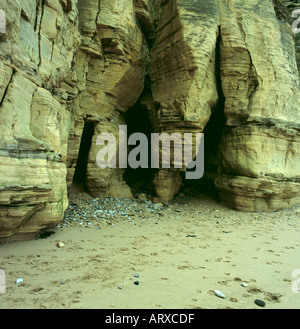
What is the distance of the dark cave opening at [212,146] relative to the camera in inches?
327

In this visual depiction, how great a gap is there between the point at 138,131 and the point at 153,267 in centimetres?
Answer: 756

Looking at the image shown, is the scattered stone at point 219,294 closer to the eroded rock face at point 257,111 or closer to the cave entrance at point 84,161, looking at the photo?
the eroded rock face at point 257,111

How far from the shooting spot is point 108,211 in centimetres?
637

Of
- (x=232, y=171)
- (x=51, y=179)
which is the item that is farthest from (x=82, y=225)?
(x=232, y=171)

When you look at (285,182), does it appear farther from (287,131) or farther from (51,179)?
(51,179)

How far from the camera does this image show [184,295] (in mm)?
2420

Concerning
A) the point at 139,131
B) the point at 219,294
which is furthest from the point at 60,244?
the point at 139,131

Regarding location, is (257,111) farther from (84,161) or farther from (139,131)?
(84,161)

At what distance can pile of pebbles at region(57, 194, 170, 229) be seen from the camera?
5.42 m

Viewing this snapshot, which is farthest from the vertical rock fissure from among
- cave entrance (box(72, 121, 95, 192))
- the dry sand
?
the dry sand

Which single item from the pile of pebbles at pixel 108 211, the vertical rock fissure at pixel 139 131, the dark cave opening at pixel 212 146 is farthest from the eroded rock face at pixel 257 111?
the vertical rock fissure at pixel 139 131

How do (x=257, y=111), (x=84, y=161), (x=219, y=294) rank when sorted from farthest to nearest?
(x=84, y=161)
(x=257, y=111)
(x=219, y=294)

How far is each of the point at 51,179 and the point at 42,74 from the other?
230 cm

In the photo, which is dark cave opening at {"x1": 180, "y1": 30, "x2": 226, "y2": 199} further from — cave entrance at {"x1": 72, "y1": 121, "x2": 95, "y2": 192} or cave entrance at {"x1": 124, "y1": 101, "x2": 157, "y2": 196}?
cave entrance at {"x1": 72, "y1": 121, "x2": 95, "y2": 192}
